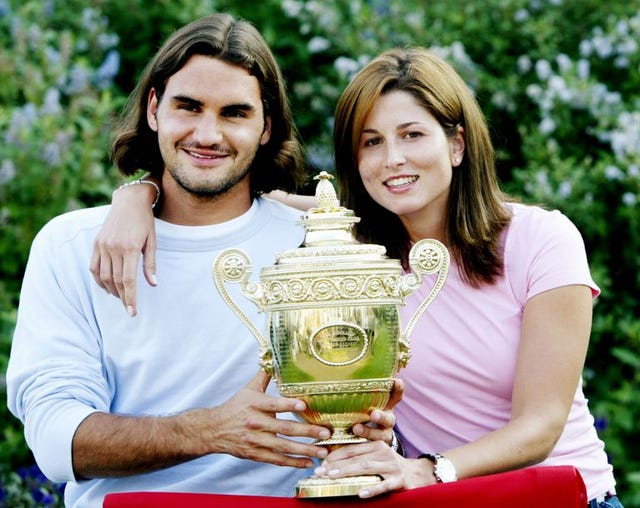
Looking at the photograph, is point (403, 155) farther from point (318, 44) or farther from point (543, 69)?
point (318, 44)

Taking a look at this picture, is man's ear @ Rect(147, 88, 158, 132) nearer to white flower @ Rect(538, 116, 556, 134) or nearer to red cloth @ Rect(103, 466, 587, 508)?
red cloth @ Rect(103, 466, 587, 508)

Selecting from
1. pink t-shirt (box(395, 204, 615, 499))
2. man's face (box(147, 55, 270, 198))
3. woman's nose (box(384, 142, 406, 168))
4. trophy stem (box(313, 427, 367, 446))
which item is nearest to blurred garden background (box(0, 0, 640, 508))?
pink t-shirt (box(395, 204, 615, 499))

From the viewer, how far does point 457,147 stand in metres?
3.73

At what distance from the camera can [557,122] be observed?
20.1 ft

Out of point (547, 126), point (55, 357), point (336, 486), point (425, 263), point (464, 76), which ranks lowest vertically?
point (336, 486)

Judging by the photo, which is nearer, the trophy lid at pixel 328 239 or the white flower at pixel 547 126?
the trophy lid at pixel 328 239

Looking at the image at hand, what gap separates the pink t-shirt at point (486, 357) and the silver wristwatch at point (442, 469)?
0.43 m

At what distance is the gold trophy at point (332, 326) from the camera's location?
A: 3055mm

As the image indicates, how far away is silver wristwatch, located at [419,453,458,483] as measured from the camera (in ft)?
10.3

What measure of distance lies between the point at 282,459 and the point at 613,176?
3083 millimetres

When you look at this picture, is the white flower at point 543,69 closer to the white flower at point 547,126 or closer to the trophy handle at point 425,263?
the white flower at point 547,126

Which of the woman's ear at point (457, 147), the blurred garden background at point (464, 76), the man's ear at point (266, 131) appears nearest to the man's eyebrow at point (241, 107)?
the man's ear at point (266, 131)

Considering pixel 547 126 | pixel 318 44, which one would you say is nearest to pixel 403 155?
pixel 547 126

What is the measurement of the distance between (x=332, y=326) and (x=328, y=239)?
0.24 m
